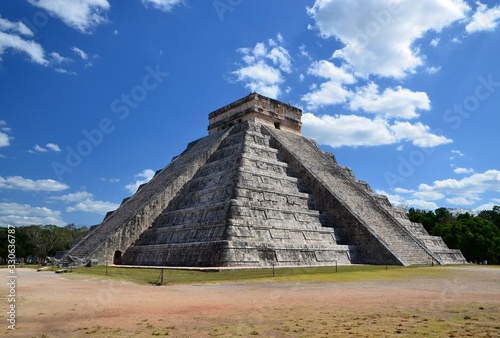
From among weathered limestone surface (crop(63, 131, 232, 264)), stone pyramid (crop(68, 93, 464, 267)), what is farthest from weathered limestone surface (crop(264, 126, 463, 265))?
weathered limestone surface (crop(63, 131, 232, 264))

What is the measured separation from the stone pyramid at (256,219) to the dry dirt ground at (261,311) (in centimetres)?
602

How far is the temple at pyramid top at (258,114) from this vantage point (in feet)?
96.2

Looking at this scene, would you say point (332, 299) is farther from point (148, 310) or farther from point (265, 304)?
point (148, 310)

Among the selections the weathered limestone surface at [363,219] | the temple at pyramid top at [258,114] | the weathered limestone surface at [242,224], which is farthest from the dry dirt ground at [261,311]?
the temple at pyramid top at [258,114]

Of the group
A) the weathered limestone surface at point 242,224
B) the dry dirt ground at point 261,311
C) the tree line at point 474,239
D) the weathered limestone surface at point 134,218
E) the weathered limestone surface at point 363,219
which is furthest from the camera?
the tree line at point 474,239

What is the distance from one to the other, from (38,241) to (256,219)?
126 feet

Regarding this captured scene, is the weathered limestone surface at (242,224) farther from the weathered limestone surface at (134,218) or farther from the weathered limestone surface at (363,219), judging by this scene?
the weathered limestone surface at (363,219)

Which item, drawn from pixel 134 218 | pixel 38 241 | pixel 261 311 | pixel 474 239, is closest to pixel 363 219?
pixel 134 218

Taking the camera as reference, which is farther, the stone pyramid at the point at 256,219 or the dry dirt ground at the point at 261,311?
the stone pyramid at the point at 256,219

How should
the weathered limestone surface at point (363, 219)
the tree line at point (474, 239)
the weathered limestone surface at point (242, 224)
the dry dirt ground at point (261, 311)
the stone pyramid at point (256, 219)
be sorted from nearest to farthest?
the dry dirt ground at point (261, 311), the weathered limestone surface at point (242, 224), the stone pyramid at point (256, 219), the weathered limestone surface at point (363, 219), the tree line at point (474, 239)

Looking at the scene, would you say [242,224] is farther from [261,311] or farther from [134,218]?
[261,311]

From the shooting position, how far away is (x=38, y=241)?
45.8 m

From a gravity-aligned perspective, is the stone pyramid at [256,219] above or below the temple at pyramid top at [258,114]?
below

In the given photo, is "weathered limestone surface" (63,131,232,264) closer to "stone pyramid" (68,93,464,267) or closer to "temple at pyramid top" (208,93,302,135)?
"stone pyramid" (68,93,464,267)
